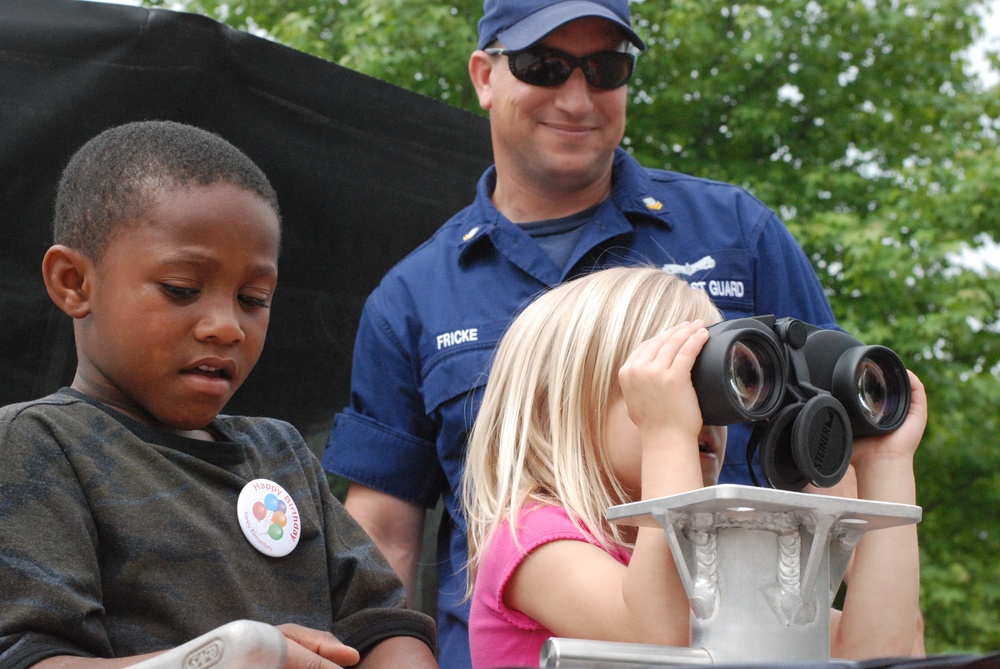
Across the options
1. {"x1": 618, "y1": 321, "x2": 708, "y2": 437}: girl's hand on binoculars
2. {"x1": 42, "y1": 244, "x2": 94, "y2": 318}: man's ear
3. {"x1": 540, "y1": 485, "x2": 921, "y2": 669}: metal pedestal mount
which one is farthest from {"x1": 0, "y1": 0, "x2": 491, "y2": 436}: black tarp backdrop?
{"x1": 540, "y1": 485, "x2": 921, "y2": 669}: metal pedestal mount

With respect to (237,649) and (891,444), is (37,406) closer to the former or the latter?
(237,649)

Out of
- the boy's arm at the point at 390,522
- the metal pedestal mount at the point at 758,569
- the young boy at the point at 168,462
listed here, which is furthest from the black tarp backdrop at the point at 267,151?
the metal pedestal mount at the point at 758,569

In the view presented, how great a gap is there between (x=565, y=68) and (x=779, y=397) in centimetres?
135

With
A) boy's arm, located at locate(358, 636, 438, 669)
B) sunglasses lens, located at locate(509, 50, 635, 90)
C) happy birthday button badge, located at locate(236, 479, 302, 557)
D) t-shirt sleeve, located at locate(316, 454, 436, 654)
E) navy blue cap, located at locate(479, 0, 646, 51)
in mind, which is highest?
navy blue cap, located at locate(479, 0, 646, 51)

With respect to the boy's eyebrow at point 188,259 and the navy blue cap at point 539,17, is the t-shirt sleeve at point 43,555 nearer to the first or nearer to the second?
the boy's eyebrow at point 188,259

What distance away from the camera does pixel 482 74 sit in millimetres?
2742

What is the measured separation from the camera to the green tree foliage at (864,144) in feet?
25.7

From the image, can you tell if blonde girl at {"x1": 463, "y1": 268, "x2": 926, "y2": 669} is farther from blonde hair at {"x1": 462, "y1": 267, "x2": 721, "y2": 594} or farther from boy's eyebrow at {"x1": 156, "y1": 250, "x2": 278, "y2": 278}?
boy's eyebrow at {"x1": 156, "y1": 250, "x2": 278, "y2": 278}

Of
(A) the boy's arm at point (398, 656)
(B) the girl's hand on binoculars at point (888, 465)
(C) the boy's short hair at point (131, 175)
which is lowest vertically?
(A) the boy's arm at point (398, 656)

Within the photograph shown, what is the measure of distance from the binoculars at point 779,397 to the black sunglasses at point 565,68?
1.20 meters

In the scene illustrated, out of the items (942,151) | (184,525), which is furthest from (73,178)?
(942,151)

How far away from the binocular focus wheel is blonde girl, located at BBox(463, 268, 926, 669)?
97 millimetres

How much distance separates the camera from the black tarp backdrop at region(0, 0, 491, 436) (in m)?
2.37

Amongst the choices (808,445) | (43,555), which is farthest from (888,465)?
(43,555)
